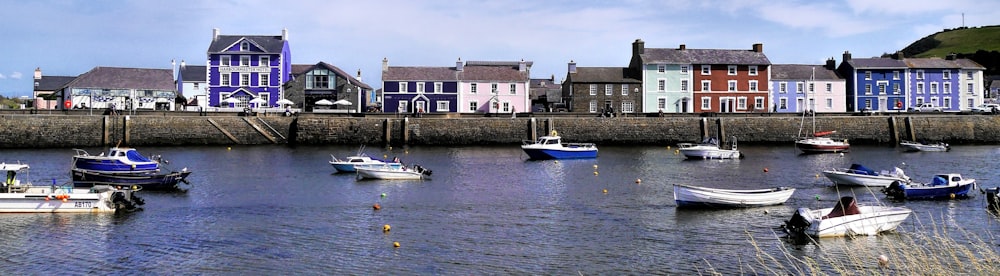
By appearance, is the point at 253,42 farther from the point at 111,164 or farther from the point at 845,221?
the point at 845,221

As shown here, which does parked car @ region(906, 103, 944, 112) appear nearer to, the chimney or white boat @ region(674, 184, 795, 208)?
the chimney

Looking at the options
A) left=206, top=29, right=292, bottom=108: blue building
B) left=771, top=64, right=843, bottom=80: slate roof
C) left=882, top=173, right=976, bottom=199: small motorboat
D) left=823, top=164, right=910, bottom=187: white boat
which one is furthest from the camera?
left=771, top=64, right=843, bottom=80: slate roof

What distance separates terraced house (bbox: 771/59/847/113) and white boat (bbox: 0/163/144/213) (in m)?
69.7

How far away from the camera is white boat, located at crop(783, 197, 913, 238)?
24422mm

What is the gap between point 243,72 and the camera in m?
80.1

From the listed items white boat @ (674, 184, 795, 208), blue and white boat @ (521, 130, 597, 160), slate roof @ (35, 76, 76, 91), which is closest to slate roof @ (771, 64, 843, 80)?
blue and white boat @ (521, 130, 597, 160)

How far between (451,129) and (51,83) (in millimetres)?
55789

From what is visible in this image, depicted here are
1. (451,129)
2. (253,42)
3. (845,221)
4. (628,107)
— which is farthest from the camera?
(628,107)

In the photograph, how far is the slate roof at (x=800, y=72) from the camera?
3393 inches

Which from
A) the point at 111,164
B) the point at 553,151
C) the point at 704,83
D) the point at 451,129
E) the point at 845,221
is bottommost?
the point at 845,221

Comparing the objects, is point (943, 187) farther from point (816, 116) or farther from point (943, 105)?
point (943, 105)

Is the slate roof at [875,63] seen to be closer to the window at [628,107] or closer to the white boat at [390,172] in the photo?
the window at [628,107]

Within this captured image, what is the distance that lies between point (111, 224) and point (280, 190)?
10.3 m

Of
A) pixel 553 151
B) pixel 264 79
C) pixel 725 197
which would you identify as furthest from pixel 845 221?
pixel 264 79
